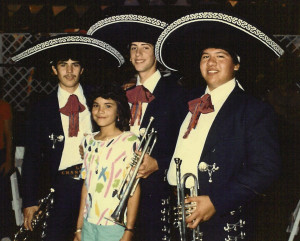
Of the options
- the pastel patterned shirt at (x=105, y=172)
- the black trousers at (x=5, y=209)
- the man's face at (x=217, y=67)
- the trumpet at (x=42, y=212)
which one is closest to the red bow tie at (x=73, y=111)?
the pastel patterned shirt at (x=105, y=172)

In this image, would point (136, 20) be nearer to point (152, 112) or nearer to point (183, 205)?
point (152, 112)

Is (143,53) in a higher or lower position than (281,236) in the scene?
higher

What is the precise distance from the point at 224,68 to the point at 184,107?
2.30 feet

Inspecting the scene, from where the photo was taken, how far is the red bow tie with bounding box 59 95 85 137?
12.7ft

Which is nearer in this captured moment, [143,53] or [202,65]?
[202,65]

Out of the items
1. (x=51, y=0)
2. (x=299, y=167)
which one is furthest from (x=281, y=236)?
(x=51, y=0)

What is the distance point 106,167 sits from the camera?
11.2 feet

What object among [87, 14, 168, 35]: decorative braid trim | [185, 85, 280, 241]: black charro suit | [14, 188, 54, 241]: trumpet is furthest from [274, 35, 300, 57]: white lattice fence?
[14, 188, 54, 241]: trumpet

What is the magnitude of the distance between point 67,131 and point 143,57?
1.06m

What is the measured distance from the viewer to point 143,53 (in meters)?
3.99

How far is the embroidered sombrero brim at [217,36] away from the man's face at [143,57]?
0.33 metres

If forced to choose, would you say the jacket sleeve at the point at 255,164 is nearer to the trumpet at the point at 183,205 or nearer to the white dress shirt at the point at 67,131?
the trumpet at the point at 183,205

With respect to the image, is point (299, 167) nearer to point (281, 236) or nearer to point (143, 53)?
point (281, 236)

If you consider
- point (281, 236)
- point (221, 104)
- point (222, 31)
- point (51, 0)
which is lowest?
point (281, 236)
